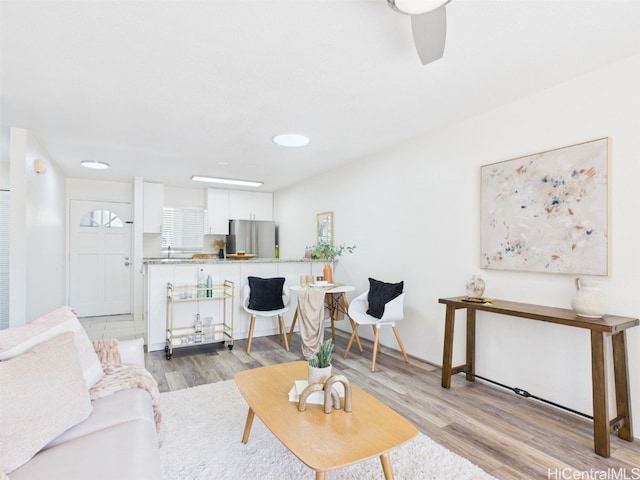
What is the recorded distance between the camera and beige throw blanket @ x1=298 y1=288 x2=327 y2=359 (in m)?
3.78

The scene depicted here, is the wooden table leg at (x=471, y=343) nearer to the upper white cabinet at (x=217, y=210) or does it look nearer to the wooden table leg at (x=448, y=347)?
the wooden table leg at (x=448, y=347)

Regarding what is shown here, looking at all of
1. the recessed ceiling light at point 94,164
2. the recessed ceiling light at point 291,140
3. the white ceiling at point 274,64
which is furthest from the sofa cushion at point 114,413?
the recessed ceiling light at point 94,164

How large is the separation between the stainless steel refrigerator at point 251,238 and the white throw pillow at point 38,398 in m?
4.99

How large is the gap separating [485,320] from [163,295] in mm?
3419

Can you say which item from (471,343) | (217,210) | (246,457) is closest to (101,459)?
(246,457)

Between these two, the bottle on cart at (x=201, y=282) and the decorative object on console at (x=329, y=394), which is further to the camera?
the bottle on cart at (x=201, y=282)

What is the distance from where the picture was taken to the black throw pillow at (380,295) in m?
3.57

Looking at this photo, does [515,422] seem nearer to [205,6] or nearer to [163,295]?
[205,6]

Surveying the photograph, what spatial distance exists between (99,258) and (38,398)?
17.9 feet

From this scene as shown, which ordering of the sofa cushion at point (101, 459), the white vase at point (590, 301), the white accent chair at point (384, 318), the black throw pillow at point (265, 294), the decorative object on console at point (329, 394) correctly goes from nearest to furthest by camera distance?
the sofa cushion at point (101, 459) < the decorative object on console at point (329, 394) < the white vase at point (590, 301) < the white accent chair at point (384, 318) < the black throw pillow at point (265, 294)

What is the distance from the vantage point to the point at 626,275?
2.20 m

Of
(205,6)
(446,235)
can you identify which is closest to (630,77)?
(446,235)

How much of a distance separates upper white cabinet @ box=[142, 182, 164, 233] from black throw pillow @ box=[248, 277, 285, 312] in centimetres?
291

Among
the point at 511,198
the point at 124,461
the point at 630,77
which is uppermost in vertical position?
the point at 630,77
